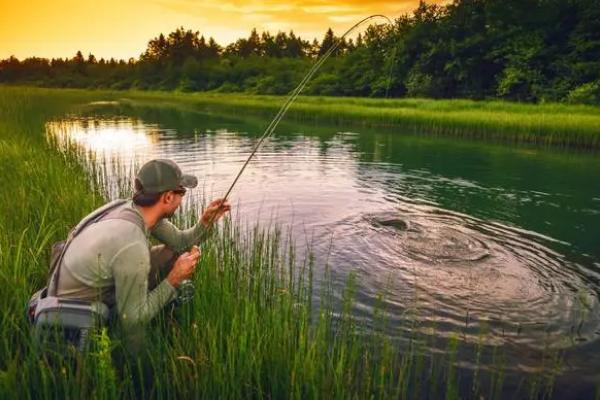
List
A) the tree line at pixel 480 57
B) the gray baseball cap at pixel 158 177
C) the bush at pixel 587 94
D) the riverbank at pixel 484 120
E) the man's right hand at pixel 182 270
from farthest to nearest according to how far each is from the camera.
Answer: the tree line at pixel 480 57, the bush at pixel 587 94, the riverbank at pixel 484 120, the man's right hand at pixel 182 270, the gray baseball cap at pixel 158 177

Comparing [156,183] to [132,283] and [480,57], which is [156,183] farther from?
[480,57]

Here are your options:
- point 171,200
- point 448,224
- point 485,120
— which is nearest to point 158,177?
point 171,200

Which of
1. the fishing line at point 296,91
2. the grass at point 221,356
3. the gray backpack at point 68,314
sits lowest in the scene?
the grass at point 221,356

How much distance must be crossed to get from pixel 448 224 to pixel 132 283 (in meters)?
7.59

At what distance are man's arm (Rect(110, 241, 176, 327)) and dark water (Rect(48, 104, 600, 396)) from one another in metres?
3.07

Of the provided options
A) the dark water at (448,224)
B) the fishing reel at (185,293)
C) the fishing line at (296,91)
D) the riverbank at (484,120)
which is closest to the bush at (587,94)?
the riverbank at (484,120)

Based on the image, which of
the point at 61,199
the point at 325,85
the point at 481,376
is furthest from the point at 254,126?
the point at 325,85

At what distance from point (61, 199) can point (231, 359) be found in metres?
4.28

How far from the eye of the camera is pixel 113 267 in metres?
2.88

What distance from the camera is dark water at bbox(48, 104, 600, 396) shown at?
546 centimetres

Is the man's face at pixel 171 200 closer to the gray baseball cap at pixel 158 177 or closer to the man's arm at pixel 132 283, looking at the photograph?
the gray baseball cap at pixel 158 177

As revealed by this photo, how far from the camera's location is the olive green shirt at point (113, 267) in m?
2.86

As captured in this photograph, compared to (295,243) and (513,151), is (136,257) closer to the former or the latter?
(295,243)

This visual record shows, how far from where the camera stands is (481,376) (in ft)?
14.7
